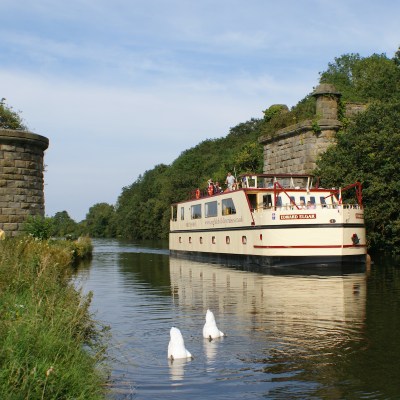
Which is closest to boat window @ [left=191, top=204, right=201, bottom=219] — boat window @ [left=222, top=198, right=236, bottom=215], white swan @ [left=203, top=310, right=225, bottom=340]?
boat window @ [left=222, top=198, right=236, bottom=215]

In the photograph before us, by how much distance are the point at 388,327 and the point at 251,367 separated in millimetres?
3973

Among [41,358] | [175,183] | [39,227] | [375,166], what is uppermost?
[175,183]

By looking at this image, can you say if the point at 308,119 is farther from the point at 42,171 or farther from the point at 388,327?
the point at 388,327

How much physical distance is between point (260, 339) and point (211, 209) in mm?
19104

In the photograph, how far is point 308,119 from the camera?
33312mm

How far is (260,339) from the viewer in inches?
399

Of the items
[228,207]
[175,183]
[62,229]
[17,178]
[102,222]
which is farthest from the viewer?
[102,222]

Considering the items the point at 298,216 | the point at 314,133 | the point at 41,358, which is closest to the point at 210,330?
the point at 41,358

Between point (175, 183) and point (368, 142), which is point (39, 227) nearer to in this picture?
point (368, 142)

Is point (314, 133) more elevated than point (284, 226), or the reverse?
point (314, 133)

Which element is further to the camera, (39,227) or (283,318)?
(39,227)

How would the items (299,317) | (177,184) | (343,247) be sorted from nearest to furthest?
(299,317)
(343,247)
(177,184)

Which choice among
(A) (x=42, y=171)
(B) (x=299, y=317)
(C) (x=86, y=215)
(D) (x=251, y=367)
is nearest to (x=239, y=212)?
(A) (x=42, y=171)

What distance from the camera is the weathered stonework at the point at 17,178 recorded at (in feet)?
85.6
